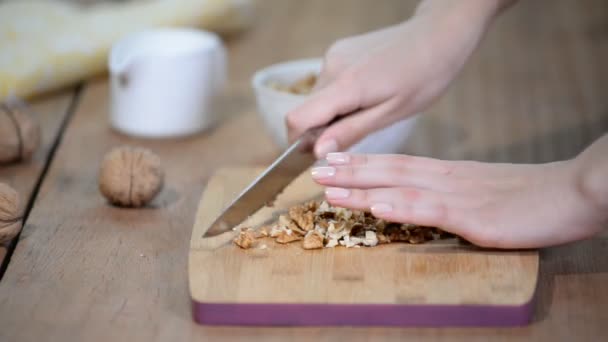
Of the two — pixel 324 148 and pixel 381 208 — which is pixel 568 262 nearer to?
pixel 381 208

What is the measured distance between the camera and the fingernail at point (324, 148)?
1.24m

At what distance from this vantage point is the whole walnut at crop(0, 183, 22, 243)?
1.15 m

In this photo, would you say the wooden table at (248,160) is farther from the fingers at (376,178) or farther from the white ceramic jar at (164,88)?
the fingers at (376,178)

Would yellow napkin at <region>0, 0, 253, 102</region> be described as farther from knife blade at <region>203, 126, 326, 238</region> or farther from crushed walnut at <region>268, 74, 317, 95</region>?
knife blade at <region>203, 126, 326, 238</region>

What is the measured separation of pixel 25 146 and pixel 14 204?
33 cm

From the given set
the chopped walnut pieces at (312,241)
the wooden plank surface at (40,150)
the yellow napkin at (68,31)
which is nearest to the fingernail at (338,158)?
the chopped walnut pieces at (312,241)

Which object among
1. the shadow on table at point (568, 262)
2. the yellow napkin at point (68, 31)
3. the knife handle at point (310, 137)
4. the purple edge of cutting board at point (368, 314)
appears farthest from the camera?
the yellow napkin at point (68, 31)

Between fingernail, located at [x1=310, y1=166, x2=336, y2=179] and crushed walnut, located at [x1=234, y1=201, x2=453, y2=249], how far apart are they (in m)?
0.07

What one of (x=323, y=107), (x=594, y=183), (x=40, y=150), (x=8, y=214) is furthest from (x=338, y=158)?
(x=40, y=150)

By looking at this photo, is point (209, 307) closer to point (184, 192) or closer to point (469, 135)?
point (184, 192)

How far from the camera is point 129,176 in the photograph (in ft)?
4.17

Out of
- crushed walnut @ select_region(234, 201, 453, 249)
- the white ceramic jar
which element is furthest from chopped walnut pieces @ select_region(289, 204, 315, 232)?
the white ceramic jar

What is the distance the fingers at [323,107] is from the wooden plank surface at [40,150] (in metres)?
0.41

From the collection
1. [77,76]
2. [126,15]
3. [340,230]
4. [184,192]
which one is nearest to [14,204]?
[184,192]
